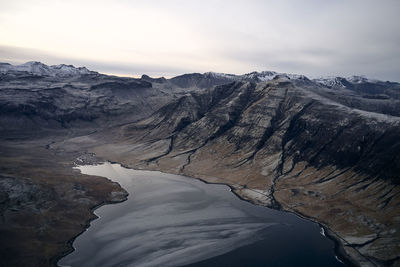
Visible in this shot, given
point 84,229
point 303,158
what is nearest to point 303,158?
point 303,158

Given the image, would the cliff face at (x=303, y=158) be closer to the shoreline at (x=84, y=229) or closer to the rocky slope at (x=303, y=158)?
the rocky slope at (x=303, y=158)

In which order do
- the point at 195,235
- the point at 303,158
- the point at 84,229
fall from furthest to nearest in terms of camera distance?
1. the point at 303,158
2. the point at 84,229
3. the point at 195,235

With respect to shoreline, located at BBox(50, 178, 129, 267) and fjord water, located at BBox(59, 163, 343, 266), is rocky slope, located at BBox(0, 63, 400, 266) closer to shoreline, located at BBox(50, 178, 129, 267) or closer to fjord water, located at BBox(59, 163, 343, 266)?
fjord water, located at BBox(59, 163, 343, 266)

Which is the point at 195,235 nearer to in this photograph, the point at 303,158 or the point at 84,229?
the point at 84,229

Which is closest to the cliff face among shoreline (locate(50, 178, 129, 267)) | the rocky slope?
the rocky slope

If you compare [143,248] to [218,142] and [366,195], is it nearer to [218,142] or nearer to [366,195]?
[366,195]

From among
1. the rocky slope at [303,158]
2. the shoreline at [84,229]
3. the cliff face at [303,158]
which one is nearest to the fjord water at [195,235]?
the shoreline at [84,229]

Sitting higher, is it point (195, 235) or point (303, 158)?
point (303, 158)

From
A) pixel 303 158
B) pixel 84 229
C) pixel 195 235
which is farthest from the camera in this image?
pixel 303 158

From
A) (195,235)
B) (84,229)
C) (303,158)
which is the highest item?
(303,158)

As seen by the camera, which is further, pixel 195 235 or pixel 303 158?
pixel 303 158
